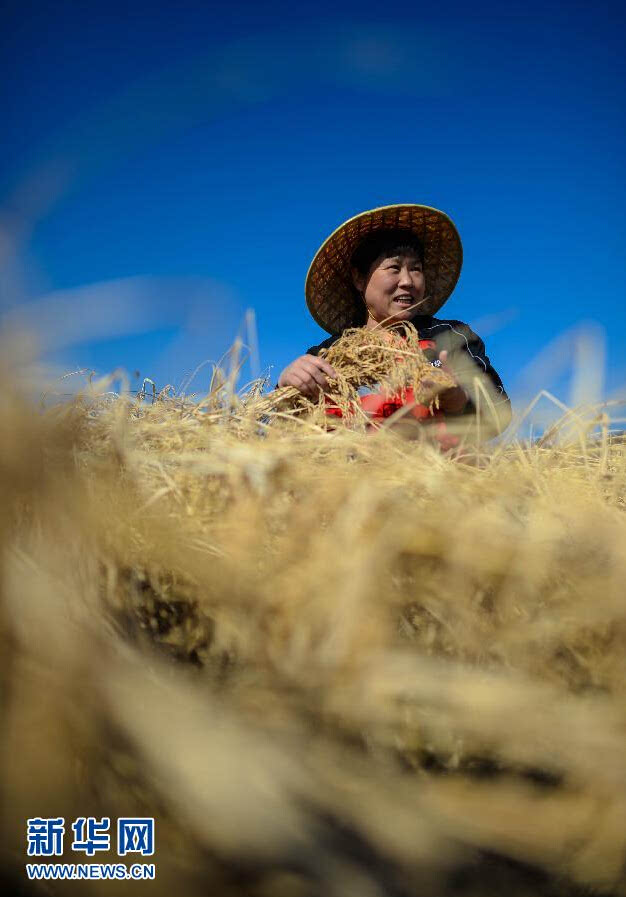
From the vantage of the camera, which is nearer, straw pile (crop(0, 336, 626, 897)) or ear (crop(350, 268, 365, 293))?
straw pile (crop(0, 336, 626, 897))

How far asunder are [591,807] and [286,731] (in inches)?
8.1

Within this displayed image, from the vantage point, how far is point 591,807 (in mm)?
329

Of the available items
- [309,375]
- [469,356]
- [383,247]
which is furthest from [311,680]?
[383,247]

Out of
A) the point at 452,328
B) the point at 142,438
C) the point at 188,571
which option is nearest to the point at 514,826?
the point at 188,571

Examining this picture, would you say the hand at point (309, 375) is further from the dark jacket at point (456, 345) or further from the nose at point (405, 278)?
the nose at point (405, 278)

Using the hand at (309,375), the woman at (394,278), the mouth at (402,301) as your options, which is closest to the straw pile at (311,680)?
the hand at (309,375)

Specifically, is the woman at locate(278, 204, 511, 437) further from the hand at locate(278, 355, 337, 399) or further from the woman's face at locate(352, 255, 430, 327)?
the hand at locate(278, 355, 337, 399)

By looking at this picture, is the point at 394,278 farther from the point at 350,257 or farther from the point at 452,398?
the point at 452,398

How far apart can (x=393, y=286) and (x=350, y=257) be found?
0.94 ft

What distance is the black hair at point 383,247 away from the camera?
1.91m

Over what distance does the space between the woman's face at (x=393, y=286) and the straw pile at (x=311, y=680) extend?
58.6 inches

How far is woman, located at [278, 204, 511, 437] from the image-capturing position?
5.73 feet

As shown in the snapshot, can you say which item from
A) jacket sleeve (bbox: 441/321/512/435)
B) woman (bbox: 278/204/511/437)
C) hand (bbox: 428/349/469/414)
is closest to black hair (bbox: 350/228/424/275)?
woman (bbox: 278/204/511/437)

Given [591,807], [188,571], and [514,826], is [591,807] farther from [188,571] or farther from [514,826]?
[188,571]
